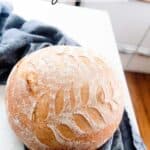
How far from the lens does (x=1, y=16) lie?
2.23ft

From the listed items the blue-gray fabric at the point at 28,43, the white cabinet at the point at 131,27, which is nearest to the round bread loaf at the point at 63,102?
the blue-gray fabric at the point at 28,43

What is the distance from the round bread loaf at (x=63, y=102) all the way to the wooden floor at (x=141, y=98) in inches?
31.8

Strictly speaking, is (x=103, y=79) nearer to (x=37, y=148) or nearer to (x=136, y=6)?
(x=37, y=148)

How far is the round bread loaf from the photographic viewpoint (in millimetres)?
431

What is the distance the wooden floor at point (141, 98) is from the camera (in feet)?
4.15

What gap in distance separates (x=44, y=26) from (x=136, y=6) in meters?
0.67

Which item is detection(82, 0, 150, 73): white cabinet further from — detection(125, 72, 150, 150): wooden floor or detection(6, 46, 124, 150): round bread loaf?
detection(6, 46, 124, 150): round bread loaf

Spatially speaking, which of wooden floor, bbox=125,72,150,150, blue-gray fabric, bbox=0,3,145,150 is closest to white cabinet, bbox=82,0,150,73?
wooden floor, bbox=125,72,150,150

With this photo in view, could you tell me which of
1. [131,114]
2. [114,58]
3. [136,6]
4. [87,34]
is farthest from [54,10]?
[136,6]

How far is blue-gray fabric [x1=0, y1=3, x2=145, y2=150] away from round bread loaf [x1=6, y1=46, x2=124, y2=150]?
7cm

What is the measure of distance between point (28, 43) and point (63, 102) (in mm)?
218

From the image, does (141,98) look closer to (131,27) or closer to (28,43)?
(131,27)

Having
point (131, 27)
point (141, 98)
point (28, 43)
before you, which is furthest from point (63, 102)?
point (141, 98)

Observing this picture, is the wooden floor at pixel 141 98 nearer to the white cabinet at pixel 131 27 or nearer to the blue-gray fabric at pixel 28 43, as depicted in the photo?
the white cabinet at pixel 131 27
